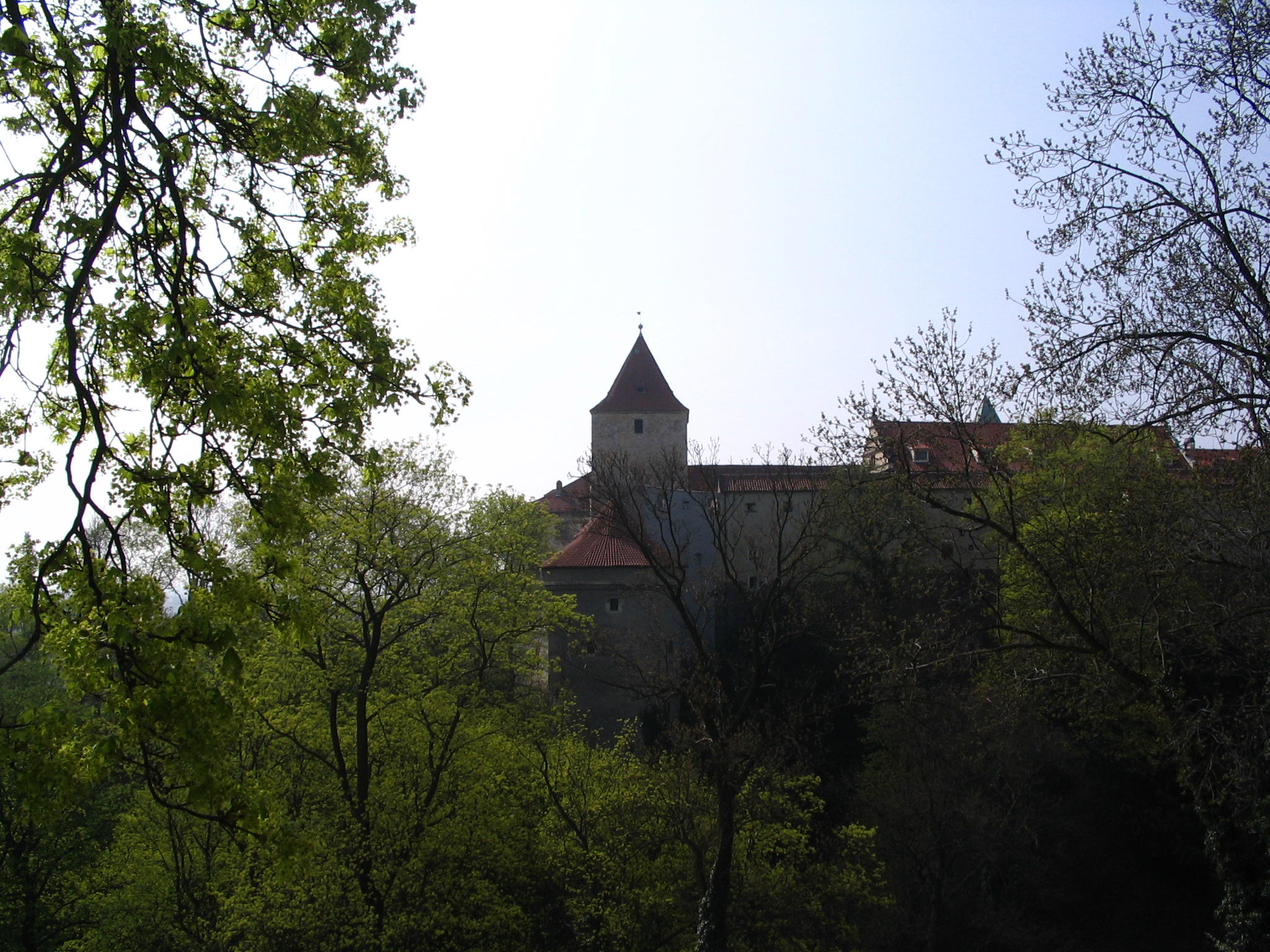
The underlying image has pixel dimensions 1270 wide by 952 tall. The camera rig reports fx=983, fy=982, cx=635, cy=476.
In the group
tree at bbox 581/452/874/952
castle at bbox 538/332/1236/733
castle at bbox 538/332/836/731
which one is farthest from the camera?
castle at bbox 538/332/836/731

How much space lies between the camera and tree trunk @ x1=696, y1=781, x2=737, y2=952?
1442 centimetres

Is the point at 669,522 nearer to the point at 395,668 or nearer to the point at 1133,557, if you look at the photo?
the point at 395,668

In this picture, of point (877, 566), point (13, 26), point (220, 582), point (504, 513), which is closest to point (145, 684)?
point (220, 582)

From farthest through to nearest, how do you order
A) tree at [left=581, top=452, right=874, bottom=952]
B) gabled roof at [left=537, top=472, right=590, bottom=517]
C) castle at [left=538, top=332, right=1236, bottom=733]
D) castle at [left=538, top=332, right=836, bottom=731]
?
gabled roof at [left=537, top=472, right=590, bottom=517], castle at [left=538, top=332, right=836, bottom=731], tree at [left=581, top=452, right=874, bottom=952], castle at [left=538, top=332, right=1236, bottom=733]

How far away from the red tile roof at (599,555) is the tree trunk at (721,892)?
575 inches

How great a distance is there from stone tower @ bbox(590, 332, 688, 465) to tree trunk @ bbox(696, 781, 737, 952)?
28498 mm

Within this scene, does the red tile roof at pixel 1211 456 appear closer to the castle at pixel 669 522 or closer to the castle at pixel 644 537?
the castle at pixel 669 522

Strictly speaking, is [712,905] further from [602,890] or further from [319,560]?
[319,560]

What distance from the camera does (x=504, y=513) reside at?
18703 mm

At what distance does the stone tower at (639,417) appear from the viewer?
4353 cm

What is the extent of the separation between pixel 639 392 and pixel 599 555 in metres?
15.2

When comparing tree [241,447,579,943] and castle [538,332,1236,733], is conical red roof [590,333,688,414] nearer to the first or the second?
castle [538,332,1236,733]

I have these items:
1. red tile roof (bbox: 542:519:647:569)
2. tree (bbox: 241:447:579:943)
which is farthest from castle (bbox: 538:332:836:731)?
tree (bbox: 241:447:579:943)

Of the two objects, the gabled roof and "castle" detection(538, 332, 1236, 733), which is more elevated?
the gabled roof
